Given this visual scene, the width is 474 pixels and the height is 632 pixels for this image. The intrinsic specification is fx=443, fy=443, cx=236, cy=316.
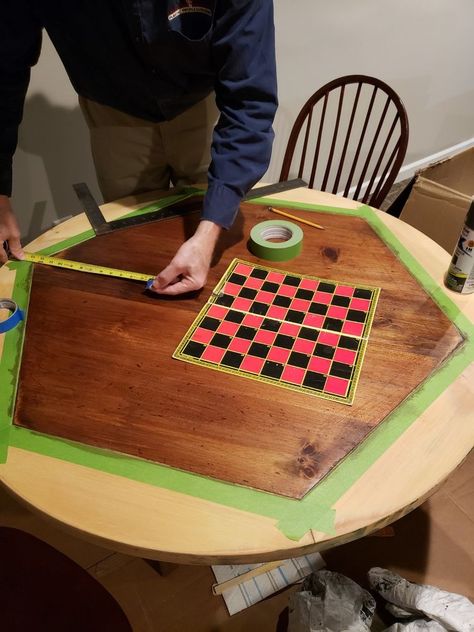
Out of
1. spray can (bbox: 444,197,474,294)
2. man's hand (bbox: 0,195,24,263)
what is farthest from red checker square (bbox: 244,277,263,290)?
man's hand (bbox: 0,195,24,263)

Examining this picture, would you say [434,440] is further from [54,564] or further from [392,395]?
[54,564]

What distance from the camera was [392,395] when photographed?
83 centimetres

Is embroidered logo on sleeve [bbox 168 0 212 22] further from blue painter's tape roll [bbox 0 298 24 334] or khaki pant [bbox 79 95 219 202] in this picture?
blue painter's tape roll [bbox 0 298 24 334]

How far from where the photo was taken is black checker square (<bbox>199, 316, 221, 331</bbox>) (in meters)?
0.97

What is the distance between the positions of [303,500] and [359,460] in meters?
0.12

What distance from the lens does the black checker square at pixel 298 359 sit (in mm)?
886

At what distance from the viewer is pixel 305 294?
1.05 meters

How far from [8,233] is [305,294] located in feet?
2.60

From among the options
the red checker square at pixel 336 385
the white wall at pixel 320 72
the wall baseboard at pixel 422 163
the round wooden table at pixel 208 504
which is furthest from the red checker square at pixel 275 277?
the wall baseboard at pixel 422 163

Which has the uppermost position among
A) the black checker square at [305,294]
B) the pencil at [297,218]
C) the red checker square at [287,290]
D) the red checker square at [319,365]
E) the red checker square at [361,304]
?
the pencil at [297,218]

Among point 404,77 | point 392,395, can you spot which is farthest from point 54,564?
point 404,77

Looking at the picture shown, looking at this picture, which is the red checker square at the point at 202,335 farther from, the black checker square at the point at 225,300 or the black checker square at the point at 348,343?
the black checker square at the point at 348,343

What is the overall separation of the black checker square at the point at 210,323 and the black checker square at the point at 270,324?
10 centimetres

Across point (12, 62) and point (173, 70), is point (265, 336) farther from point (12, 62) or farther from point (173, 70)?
point (12, 62)
